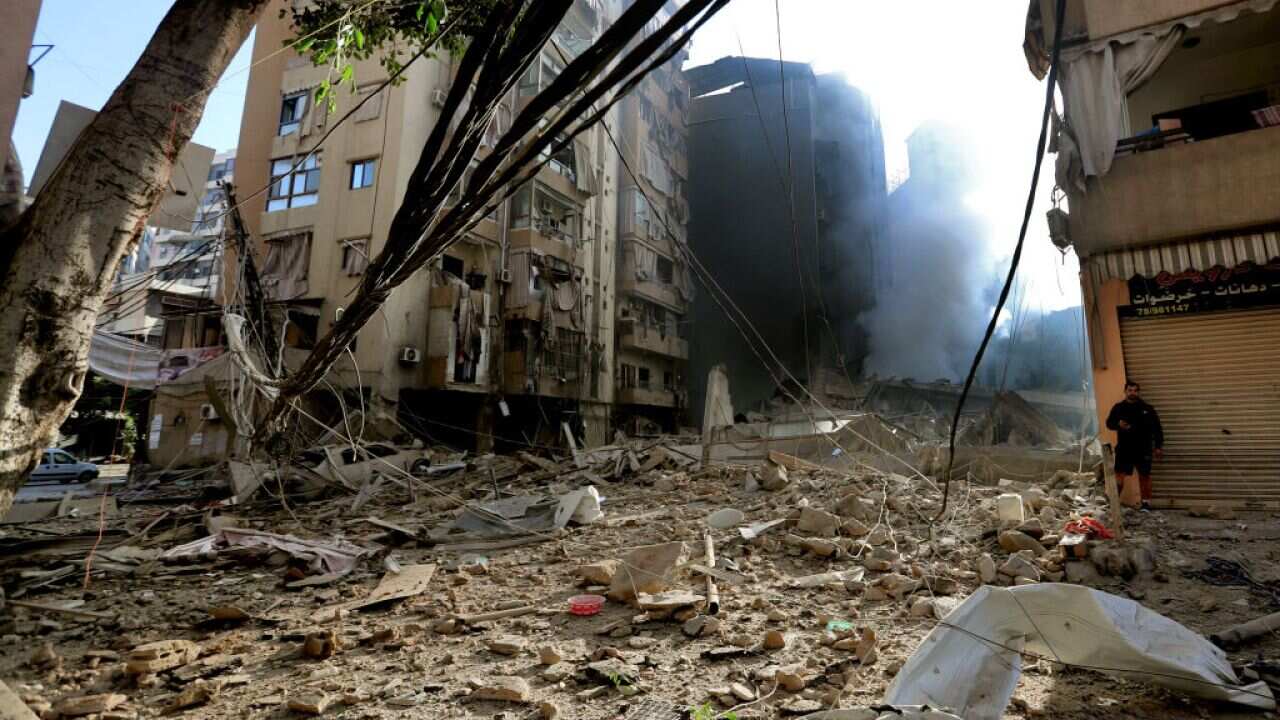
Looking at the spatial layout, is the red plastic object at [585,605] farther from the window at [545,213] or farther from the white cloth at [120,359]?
the window at [545,213]

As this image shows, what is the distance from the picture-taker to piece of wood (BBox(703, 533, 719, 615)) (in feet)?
13.3

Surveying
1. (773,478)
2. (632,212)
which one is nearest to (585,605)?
(773,478)

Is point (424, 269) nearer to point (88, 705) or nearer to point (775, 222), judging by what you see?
point (88, 705)

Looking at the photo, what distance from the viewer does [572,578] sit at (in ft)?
16.9

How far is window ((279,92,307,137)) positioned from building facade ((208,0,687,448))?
0.05 meters

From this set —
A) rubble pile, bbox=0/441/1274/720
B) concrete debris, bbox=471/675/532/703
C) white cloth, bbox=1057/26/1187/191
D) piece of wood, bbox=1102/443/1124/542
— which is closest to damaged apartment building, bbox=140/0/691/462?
rubble pile, bbox=0/441/1274/720

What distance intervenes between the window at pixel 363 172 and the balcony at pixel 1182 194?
63.1 feet

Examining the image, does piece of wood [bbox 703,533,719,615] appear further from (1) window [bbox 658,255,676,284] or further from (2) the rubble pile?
(1) window [bbox 658,255,676,284]

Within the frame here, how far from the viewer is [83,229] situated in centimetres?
264

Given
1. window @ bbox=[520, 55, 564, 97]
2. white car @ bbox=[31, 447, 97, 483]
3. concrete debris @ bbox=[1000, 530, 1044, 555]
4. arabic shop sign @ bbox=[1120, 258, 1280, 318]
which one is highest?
window @ bbox=[520, 55, 564, 97]

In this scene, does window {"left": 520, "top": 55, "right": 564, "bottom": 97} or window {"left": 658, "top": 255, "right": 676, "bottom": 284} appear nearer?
window {"left": 520, "top": 55, "right": 564, "bottom": 97}

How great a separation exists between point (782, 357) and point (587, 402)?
13.3m

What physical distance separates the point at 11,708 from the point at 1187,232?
1137 centimetres

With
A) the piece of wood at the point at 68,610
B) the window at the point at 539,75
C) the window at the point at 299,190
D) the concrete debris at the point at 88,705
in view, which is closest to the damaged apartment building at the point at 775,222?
the window at the point at 539,75
